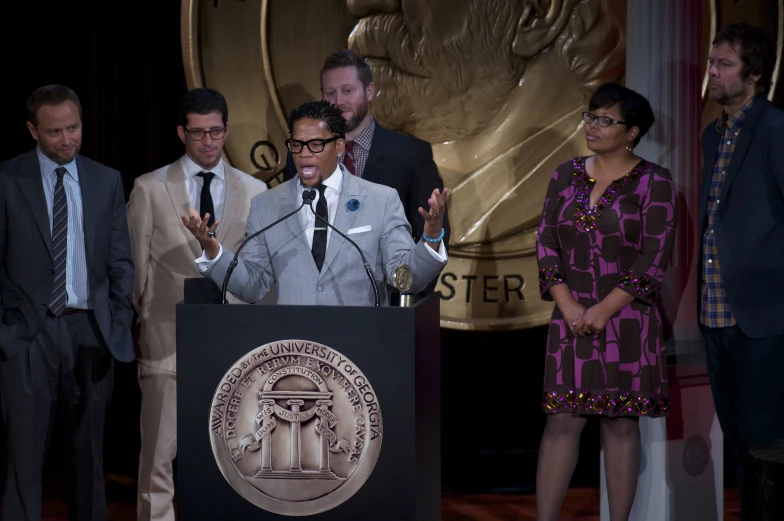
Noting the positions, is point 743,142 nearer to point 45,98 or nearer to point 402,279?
point 402,279

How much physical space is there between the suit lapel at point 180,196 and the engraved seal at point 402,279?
1208 mm

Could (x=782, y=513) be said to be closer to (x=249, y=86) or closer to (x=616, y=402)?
(x=616, y=402)

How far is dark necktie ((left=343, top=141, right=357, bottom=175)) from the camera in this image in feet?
10.8

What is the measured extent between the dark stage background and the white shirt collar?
2.59 feet

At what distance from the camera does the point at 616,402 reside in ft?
9.84

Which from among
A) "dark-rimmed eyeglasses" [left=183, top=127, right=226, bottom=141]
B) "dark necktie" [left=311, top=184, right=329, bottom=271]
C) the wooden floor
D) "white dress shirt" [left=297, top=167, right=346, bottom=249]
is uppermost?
"dark-rimmed eyeglasses" [left=183, top=127, right=226, bottom=141]

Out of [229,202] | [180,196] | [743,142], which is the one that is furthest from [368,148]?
[743,142]

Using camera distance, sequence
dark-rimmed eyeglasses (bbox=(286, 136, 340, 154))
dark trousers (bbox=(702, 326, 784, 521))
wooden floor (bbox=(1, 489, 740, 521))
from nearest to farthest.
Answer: dark-rimmed eyeglasses (bbox=(286, 136, 340, 154)), dark trousers (bbox=(702, 326, 784, 521)), wooden floor (bbox=(1, 489, 740, 521))

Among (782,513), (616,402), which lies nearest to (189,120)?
(616,402)

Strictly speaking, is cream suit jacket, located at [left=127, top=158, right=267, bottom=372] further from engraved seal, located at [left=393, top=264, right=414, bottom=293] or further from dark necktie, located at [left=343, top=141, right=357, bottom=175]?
Result: engraved seal, located at [left=393, top=264, right=414, bottom=293]

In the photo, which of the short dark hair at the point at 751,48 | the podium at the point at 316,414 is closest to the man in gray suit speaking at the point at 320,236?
the podium at the point at 316,414

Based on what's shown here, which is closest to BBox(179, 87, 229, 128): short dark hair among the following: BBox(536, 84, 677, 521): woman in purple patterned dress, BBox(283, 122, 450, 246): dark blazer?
BBox(283, 122, 450, 246): dark blazer

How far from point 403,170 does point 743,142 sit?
41.6 inches

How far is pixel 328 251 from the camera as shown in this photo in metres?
2.56
